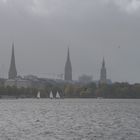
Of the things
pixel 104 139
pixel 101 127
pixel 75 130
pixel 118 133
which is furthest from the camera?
pixel 101 127

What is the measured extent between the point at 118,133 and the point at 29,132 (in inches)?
350

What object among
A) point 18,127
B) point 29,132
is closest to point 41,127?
point 18,127

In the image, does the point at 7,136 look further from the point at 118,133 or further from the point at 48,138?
the point at 118,133

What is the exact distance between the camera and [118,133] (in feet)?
181

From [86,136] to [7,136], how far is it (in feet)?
24.3

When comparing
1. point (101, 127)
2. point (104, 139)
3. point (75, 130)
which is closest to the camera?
point (104, 139)

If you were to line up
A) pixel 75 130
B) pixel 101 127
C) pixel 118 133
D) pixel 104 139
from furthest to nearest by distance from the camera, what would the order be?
pixel 101 127 < pixel 75 130 < pixel 118 133 < pixel 104 139

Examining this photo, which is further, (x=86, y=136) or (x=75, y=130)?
(x=75, y=130)

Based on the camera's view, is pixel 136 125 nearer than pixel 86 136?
No

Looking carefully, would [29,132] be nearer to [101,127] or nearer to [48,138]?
[48,138]

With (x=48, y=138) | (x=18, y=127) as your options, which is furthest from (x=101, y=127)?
(x=48, y=138)

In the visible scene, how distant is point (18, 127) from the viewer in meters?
62.0

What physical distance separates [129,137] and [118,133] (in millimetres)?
3844

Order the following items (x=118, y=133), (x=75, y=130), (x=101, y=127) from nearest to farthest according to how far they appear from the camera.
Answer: (x=118, y=133) → (x=75, y=130) → (x=101, y=127)
